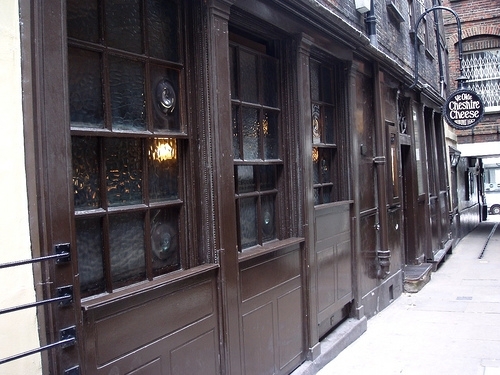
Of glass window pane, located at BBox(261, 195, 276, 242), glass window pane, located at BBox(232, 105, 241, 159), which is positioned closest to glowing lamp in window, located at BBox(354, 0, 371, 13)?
glass window pane, located at BBox(261, 195, 276, 242)

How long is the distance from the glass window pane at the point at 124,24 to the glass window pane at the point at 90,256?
3.57 ft

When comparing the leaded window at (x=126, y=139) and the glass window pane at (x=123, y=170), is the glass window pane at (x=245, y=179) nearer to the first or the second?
the leaded window at (x=126, y=139)

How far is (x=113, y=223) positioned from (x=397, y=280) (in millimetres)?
6463

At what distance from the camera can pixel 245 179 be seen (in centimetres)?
A: 443

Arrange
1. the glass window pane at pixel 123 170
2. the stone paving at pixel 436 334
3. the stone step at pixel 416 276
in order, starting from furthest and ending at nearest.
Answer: the stone step at pixel 416 276 < the stone paving at pixel 436 334 < the glass window pane at pixel 123 170

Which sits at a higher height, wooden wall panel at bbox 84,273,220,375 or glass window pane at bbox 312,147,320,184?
glass window pane at bbox 312,147,320,184

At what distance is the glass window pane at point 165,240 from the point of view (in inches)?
132

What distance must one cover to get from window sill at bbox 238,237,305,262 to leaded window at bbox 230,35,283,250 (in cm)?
8

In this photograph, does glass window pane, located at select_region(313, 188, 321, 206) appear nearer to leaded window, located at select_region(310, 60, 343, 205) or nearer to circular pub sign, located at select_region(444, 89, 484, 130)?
leaded window, located at select_region(310, 60, 343, 205)

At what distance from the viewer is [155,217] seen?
334 cm

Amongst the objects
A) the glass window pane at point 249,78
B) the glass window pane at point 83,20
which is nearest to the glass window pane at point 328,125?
the glass window pane at point 249,78

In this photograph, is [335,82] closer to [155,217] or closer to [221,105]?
[221,105]

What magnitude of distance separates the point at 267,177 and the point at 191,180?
137cm

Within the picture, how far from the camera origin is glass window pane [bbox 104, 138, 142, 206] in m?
3.00
